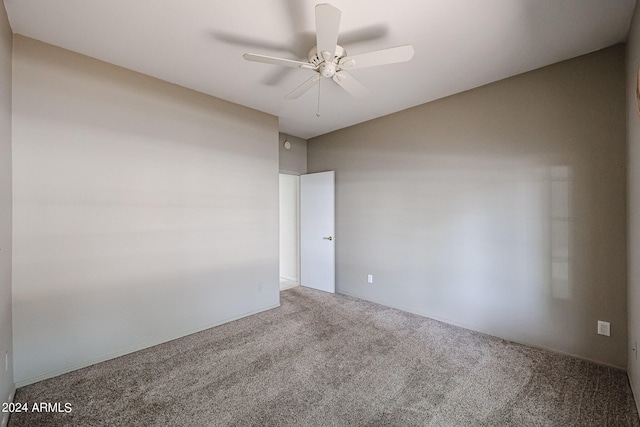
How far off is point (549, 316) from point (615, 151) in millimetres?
1505

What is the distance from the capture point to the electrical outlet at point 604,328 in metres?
2.26

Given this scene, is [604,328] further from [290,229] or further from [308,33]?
[290,229]

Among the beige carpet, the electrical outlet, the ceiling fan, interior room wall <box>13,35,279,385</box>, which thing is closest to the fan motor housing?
the ceiling fan

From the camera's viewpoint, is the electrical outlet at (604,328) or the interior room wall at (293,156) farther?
the interior room wall at (293,156)

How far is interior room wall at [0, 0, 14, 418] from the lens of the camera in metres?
1.76

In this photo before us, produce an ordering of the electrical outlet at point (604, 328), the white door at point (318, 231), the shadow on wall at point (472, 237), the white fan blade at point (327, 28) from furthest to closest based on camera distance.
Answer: the white door at point (318, 231)
the shadow on wall at point (472, 237)
the electrical outlet at point (604, 328)
the white fan blade at point (327, 28)

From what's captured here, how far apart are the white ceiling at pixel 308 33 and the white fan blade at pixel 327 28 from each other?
296 mm

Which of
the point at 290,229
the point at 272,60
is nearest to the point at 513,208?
the point at 272,60

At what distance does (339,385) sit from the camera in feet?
6.84

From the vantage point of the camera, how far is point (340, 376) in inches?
86.5

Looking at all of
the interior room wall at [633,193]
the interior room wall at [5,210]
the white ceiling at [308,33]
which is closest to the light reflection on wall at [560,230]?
the interior room wall at [633,193]

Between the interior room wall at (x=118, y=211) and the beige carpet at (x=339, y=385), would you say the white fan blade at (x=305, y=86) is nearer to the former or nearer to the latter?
the interior room wall at (x=118, y=211)

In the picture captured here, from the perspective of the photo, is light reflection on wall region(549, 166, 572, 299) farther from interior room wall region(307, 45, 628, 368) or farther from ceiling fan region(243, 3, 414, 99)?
ceiling fan region(243, 3, 414, 99)

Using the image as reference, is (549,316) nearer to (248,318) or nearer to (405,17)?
(405,17)
